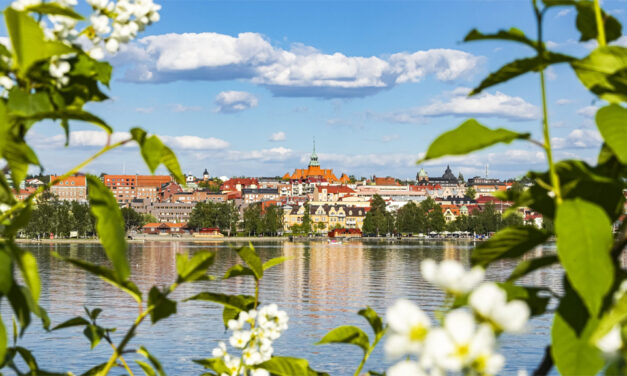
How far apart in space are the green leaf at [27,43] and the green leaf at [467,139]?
649mm

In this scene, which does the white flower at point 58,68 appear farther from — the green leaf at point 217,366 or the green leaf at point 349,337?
the green leaf at point 217,366

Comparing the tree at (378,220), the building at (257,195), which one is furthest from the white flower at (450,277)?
the building at (257,195)

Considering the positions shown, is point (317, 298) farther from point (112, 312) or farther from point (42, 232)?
point (42, 232)

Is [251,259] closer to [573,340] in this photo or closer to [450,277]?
[573,340]

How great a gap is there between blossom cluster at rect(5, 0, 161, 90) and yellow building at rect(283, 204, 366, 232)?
143107mm

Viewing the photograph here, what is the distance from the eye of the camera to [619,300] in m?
0.75


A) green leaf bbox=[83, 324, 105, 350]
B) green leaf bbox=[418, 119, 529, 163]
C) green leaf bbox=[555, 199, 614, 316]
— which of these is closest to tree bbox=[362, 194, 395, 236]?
green leaf bbox=[83, 324, 105, 350]

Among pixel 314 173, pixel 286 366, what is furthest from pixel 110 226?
pixel 314 173

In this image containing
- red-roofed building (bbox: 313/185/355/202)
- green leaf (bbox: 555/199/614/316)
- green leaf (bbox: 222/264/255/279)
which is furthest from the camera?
red-roofed building (bbox: 313/185/355/202)

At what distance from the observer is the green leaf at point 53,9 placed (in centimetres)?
125

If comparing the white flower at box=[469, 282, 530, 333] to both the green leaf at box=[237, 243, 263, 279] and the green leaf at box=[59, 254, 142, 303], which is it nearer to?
the green leaf at box=[59, 254, 142, 303]

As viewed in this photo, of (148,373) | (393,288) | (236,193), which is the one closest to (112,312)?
(393,288)

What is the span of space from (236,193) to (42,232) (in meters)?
62.0

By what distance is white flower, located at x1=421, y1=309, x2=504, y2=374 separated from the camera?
1.92 feet
